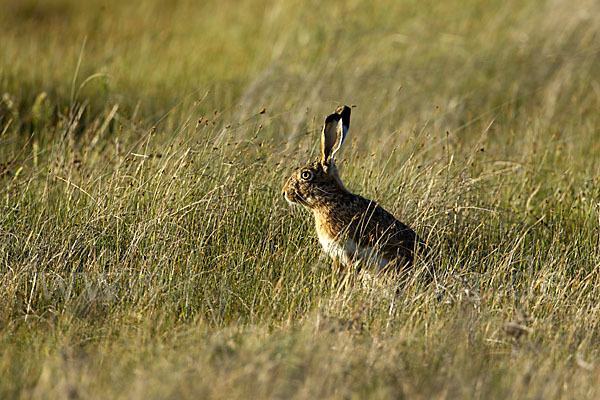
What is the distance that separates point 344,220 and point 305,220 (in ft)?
2.59

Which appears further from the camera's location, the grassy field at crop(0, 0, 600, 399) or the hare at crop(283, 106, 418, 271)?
the hare at crop(283, 106, 418, 271)

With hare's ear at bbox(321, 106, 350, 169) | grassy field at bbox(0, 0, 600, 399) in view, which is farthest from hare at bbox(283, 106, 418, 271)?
grassy field at bbox(0, 0, 600, 399)

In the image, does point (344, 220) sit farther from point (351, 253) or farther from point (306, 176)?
point (306, 176)

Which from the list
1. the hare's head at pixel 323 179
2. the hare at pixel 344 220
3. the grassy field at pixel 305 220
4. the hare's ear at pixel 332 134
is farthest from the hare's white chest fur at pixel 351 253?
the hare's ear at pixel 332 134

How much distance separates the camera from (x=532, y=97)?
928 cm

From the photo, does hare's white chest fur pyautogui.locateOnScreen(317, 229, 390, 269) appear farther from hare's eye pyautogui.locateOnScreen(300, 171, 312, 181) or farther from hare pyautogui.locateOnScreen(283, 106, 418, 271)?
hare's eye pyautogui.locateOnScreen(300, 171, 312, 181)

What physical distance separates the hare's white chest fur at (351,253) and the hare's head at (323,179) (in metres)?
0.32

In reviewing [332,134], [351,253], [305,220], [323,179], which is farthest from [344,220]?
[305,220]

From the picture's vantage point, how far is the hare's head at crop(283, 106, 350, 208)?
514 cm

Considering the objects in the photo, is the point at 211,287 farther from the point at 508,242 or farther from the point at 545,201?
the point at 545,201

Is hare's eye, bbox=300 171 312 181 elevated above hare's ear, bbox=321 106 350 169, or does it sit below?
below

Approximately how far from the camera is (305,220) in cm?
576

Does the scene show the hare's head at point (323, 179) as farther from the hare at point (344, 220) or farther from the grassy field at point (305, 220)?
the grassy field at point (305, 220)

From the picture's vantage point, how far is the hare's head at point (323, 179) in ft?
16.9
